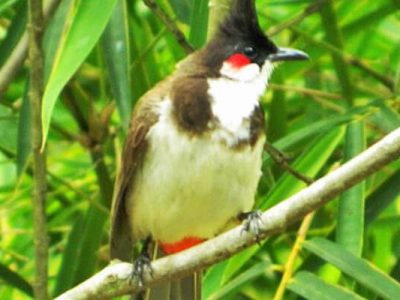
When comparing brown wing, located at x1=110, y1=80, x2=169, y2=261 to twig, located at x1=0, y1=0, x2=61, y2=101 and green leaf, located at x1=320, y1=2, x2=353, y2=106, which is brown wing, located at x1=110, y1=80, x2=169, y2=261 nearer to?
twig, located at x1=0, y1=0, x2=61, y2=101

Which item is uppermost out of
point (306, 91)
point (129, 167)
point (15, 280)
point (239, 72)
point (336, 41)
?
point (336, 41)

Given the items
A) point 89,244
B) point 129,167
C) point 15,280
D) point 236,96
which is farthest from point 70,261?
point 236,96

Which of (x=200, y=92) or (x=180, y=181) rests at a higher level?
(x=200, y=92)

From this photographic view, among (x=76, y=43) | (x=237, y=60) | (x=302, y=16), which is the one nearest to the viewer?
(x=76, y=43)

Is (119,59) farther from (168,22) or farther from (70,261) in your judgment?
(70,261)

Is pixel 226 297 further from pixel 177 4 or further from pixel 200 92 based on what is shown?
pixel 177 4

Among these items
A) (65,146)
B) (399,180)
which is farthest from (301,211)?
(65,146)

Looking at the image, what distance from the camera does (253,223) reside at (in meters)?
2.88

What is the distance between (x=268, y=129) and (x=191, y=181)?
0.70 meters

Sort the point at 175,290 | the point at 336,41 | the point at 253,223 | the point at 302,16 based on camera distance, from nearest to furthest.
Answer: the point at 253,223 → the point at 175,290 → the point at 302,16 → the point at 336,41

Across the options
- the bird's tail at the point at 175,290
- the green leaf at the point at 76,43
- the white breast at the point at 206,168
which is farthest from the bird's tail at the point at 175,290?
the green leaf at the point at 76,43

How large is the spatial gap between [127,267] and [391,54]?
1.46 m

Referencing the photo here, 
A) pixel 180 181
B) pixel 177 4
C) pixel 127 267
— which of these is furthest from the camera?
pixel 177 4

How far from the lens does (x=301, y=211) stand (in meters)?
2.60
